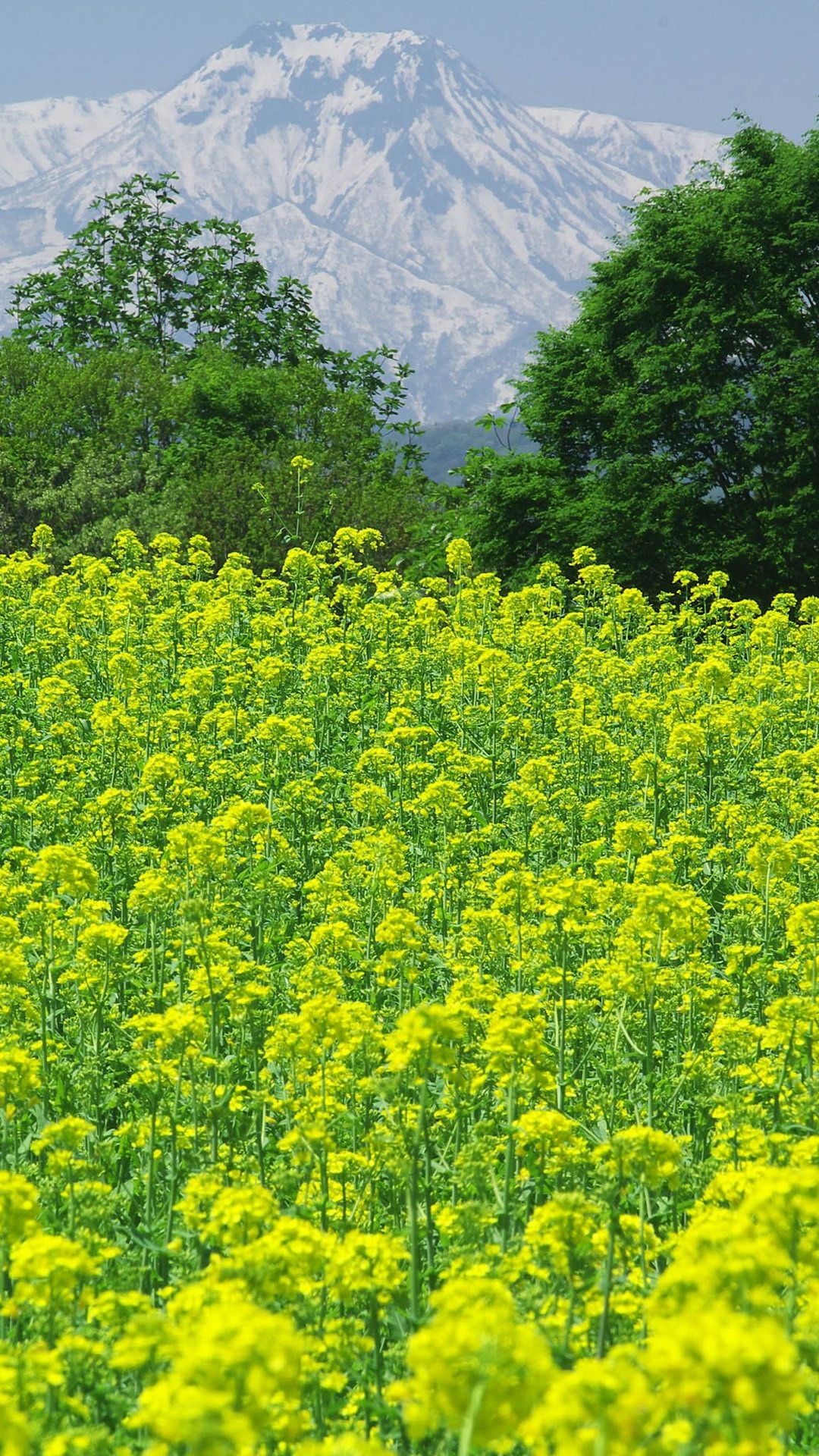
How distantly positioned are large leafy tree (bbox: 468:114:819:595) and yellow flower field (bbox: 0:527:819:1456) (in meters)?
9.72

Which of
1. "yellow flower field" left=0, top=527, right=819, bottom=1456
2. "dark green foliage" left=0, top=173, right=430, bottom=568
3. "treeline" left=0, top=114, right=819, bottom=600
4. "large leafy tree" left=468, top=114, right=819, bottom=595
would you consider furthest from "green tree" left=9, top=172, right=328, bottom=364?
"yellow flower field" left=0, top=527, right=819, bottom=1456

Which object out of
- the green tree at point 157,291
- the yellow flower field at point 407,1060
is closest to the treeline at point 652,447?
the yellow flower field at point 407,1060

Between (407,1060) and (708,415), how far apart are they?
19.8 m

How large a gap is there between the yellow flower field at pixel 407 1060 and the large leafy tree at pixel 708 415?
9723 millimetres

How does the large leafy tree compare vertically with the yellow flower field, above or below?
above

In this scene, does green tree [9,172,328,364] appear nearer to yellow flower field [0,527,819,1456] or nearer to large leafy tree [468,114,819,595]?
large leafy tree [468,114,819,595]

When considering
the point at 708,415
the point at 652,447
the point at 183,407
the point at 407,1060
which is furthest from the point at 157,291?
the point at 407,1060

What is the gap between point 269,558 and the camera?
2341 cm

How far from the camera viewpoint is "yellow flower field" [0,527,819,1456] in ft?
8.21

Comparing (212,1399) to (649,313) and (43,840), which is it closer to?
(43,840)

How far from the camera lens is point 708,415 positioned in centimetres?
2225

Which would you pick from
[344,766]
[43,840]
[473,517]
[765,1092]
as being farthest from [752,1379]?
[473,517]

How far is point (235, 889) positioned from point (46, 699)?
3415 mm

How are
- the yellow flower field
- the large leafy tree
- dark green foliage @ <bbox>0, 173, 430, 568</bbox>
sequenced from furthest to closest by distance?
dark green foliage @ <bbox>0, 173, 430, 568</bbox> → the large leafy tree → the yellow flower field
